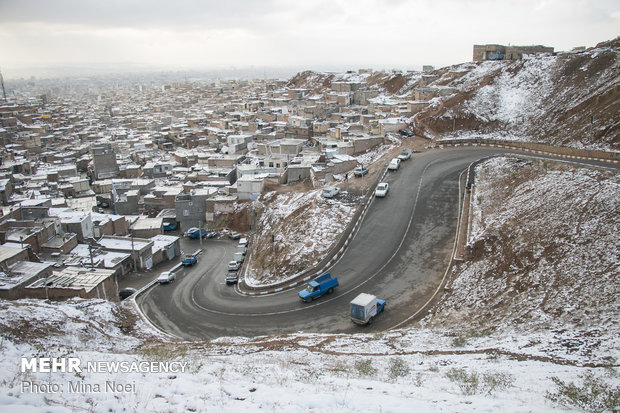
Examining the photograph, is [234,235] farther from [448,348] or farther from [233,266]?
[448,348]

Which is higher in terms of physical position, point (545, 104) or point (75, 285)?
point (545, 104)

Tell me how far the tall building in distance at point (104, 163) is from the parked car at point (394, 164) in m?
39.0

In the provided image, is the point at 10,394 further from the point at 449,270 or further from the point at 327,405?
the point at 449,270

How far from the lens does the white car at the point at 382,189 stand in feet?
86.1

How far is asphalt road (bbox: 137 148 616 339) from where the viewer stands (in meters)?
17.1

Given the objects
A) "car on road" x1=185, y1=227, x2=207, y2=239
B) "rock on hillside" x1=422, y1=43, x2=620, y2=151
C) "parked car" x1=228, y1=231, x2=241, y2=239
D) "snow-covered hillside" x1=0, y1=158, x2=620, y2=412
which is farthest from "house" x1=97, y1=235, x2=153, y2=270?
"rock on hillside" x1=422, y1=43, x2=620, y2=151

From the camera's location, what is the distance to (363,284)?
61.2 ft

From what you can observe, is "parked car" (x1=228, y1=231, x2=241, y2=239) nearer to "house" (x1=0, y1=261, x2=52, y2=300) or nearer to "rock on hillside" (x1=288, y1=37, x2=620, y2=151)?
"house" (x1=0, y1=261, x2=52, y2=300)

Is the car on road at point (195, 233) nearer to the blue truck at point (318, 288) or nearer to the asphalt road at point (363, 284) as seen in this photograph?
the asphalt road at point (363, 284)

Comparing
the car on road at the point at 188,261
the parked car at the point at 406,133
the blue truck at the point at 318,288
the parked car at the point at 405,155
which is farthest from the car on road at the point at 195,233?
the parked car at the point at 406,133

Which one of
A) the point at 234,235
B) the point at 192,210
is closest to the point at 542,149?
the point at 234,235

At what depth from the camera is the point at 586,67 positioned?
4153 centimetres

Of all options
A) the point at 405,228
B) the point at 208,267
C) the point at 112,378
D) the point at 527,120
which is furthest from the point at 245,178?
the point at 112,378

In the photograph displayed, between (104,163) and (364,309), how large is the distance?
49283mm
